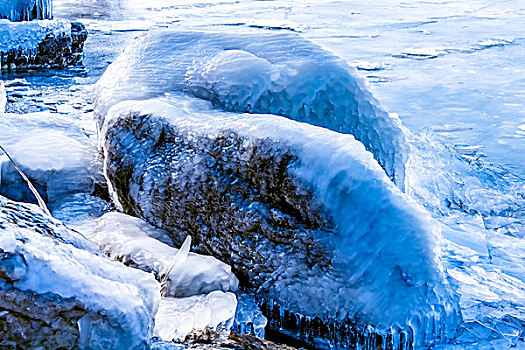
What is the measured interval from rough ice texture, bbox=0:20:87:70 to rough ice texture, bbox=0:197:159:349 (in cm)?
748

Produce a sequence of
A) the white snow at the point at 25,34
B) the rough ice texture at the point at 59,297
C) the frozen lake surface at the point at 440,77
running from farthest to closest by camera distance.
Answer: the white snow at the point at 25,34 < the frozen lake surface at the point at 440,77 < the rough ice texture at the point at 59,297

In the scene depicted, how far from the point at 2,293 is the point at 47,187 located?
2.20 metres

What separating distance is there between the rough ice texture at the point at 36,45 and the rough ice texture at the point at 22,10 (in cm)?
62

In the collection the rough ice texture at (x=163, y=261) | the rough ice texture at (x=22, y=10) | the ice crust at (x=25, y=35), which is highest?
the rough ice texture at (x=22, y=10)

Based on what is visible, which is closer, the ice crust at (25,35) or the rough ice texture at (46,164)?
the rough ice texture at (46,164)

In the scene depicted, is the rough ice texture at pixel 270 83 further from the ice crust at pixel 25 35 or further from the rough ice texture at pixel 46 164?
the ice crust at pixel 25 35

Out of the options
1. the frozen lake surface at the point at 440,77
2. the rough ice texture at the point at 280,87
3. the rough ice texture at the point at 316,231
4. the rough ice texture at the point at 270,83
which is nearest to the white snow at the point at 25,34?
the frozen lake surface at the point at 440,77

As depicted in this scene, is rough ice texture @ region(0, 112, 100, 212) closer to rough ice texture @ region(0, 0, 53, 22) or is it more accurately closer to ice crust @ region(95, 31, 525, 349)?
ice crust @ region(95, 31, 525, 349)

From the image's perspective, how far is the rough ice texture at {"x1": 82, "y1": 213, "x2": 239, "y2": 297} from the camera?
2484 millimetres

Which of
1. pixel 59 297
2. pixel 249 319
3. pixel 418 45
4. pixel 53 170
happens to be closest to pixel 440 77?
pixel 418 45

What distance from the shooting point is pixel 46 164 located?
367 centimetres

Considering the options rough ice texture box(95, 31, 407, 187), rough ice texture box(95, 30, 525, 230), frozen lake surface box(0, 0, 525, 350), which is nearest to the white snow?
frozen lake surface box(0, 0, 525, 350)

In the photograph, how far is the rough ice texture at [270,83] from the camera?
11.1ft

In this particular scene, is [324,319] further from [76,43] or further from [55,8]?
[55,8]
